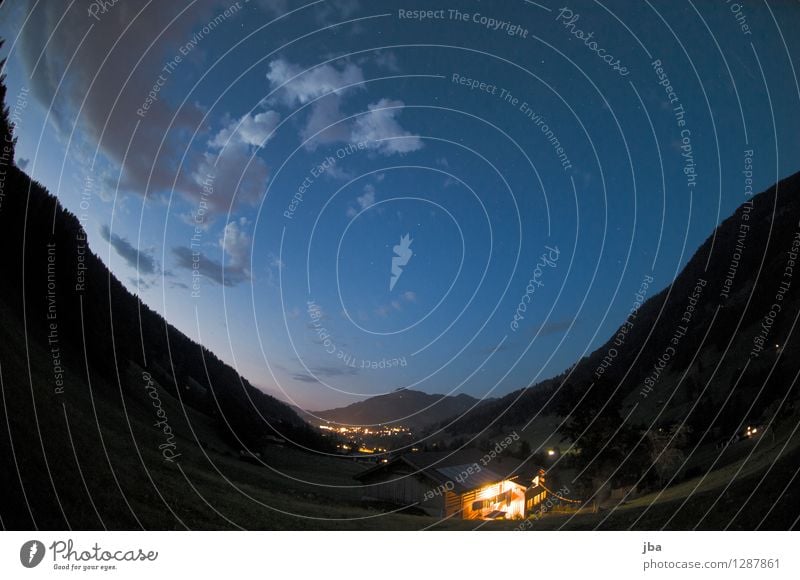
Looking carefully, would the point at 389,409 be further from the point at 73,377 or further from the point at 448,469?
the point at 73,377

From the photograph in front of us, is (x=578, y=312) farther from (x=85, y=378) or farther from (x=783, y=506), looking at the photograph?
(x=85, y=378)

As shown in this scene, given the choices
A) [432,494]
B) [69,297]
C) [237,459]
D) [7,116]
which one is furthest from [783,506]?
[7,116]

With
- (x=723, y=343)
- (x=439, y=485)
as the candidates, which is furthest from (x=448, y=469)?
(x=723, y=343)

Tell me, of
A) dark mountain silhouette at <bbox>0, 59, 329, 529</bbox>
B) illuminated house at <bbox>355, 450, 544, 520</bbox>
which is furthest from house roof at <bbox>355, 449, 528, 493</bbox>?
dark mountain silhouette at <bbox>0, 59, 329, 529</bbox>

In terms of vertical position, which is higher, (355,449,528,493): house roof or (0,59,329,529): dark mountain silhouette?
(0,59,329,529): dark mountain silhouette

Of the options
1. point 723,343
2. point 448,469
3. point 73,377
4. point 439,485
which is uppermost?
point 73,377

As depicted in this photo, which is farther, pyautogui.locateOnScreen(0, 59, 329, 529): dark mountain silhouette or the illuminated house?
the illuminated house

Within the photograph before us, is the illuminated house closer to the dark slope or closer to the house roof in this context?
the house roof

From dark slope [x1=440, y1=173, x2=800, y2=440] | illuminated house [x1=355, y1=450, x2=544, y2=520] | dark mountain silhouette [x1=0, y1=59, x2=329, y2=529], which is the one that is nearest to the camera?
dark mountain silhouette [x1=0, y1=59, x2=329, y2=529]
